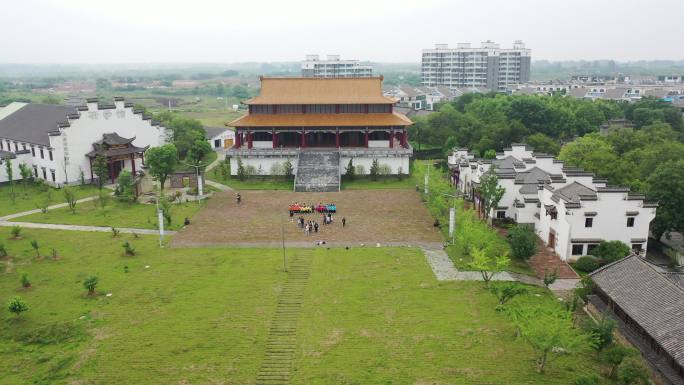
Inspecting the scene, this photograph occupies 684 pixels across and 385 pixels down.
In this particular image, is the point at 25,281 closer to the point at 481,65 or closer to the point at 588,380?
the point at 588,380

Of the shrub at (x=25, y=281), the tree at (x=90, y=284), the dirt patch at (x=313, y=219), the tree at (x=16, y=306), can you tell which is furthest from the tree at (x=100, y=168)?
the tree at (x=16, y=306)

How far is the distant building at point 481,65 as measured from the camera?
17112 centimetres

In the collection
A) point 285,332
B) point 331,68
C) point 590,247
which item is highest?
point 331,68

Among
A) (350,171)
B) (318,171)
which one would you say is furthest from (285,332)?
(350,171)

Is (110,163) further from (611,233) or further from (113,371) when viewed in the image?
(611,233)

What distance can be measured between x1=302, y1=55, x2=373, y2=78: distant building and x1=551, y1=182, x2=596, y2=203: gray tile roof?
143099mm

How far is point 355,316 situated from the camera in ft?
93.3

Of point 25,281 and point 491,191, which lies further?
point 491,191

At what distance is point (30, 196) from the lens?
177 feet

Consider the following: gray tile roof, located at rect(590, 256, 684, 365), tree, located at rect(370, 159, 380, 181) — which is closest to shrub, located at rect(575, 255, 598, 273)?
gray tile roof, located at rect(590, 256, 684, 365)

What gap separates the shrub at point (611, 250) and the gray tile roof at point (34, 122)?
53.2 metres

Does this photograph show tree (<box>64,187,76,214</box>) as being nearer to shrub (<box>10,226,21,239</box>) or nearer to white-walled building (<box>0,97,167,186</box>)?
shrub (<box>10,226,21,239</box>)

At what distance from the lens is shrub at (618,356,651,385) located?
21.0 m

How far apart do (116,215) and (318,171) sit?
21216mm
